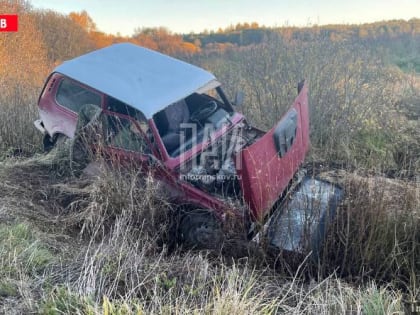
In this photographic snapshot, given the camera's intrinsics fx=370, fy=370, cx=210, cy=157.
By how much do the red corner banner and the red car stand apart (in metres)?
10.7

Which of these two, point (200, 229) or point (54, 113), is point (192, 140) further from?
point (54, 113)

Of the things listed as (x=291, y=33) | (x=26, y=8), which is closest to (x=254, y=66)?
(x=291, y=33)

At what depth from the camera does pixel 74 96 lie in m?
4.79

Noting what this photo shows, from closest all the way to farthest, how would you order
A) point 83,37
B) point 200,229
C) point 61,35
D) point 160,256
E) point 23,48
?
point 160,256 < point 200,229 < point 23,48 < point 61,35 < point 83,37

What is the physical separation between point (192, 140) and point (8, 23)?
12.8m

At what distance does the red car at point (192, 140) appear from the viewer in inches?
139

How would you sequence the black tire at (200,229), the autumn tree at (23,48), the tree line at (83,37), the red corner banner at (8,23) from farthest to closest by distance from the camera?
1. the red corner banner at (8,23)
2. the tree line at (83,37)
3. the autumn tree at (23,48)
4. the black tire at (200,229)

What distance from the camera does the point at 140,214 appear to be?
12.8ft

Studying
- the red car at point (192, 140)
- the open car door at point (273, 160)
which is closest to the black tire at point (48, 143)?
the red car at point (192, 140)

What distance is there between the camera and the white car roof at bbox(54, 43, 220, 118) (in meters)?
4.20

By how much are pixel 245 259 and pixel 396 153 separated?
471 centimetres

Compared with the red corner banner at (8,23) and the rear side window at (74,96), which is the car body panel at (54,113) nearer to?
the rear side window at (74,96)

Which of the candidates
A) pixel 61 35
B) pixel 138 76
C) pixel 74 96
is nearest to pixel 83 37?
pixel 61 35

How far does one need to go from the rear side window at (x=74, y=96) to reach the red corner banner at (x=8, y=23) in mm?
10967
